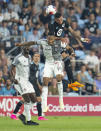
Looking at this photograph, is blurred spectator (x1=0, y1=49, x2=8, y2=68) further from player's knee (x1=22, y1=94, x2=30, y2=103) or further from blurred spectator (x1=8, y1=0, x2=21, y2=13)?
player's knee (x1=22, y1=94, x2=30, y2=103)

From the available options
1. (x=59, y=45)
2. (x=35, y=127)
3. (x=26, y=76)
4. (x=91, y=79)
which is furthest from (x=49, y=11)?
(x=91, y=79)

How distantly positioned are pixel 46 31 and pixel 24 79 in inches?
336

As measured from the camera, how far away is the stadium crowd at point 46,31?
22.1 meters

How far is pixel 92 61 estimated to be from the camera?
2339 centimetres

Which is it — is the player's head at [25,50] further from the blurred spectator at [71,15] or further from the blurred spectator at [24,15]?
the blurred spectator at [71,15]

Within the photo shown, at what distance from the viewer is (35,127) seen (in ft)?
48.1

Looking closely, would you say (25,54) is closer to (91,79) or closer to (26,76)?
(26,76)

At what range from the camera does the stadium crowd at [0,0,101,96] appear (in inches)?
869

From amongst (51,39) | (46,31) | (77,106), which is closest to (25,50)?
(51,39)

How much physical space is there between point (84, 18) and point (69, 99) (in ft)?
19.5

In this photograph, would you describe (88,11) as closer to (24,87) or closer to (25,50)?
(25,50)

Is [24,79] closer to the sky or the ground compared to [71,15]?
closer to the ground

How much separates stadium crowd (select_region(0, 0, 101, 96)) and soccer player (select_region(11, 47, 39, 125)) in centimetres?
528

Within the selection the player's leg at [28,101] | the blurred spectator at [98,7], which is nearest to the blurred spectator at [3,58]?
the blurred spectator at [98,7]
